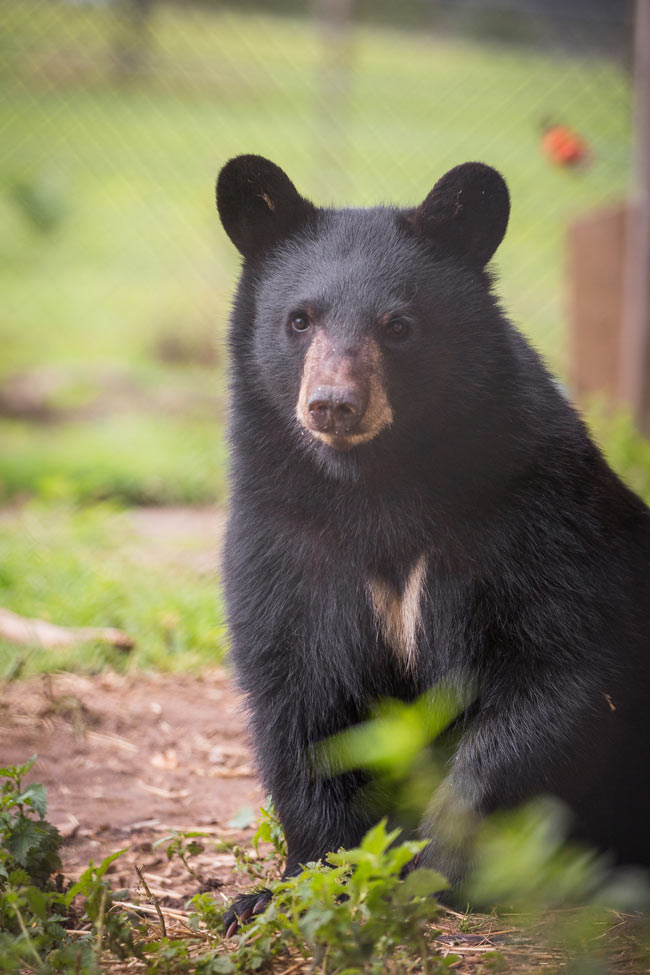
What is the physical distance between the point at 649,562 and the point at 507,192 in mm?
1112

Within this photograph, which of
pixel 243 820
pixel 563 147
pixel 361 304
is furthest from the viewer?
pixel 563 147

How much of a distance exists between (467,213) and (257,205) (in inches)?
24.8

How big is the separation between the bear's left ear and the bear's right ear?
13.8 inches

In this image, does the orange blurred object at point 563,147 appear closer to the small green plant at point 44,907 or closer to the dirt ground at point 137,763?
the dirt ground at point 137,763

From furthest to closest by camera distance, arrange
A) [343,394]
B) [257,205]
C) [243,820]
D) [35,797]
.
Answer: [243,820] → [257,205] → [35,797] → [343,394]

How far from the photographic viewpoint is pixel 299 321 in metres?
3.08

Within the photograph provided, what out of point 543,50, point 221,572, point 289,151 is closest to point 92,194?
point 289,151

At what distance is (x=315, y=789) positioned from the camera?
3.07m

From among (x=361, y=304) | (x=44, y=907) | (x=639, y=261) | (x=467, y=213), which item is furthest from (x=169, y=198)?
(x=44, y=907)

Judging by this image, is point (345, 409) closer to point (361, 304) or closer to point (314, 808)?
point (361, 304)

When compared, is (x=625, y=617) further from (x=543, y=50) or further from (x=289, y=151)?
(x=289, y=151)

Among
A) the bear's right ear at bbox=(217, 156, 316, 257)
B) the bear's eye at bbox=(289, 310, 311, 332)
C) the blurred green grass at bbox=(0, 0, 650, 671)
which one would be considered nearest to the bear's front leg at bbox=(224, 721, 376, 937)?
the bear's eye at bbox=(289, 310, 311, 332)

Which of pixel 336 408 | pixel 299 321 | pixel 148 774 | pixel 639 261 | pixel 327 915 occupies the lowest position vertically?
pixel 148 774

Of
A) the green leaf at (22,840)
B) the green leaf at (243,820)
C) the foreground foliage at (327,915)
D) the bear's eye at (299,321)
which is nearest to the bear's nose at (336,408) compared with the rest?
the bear's eye at (299,321)
